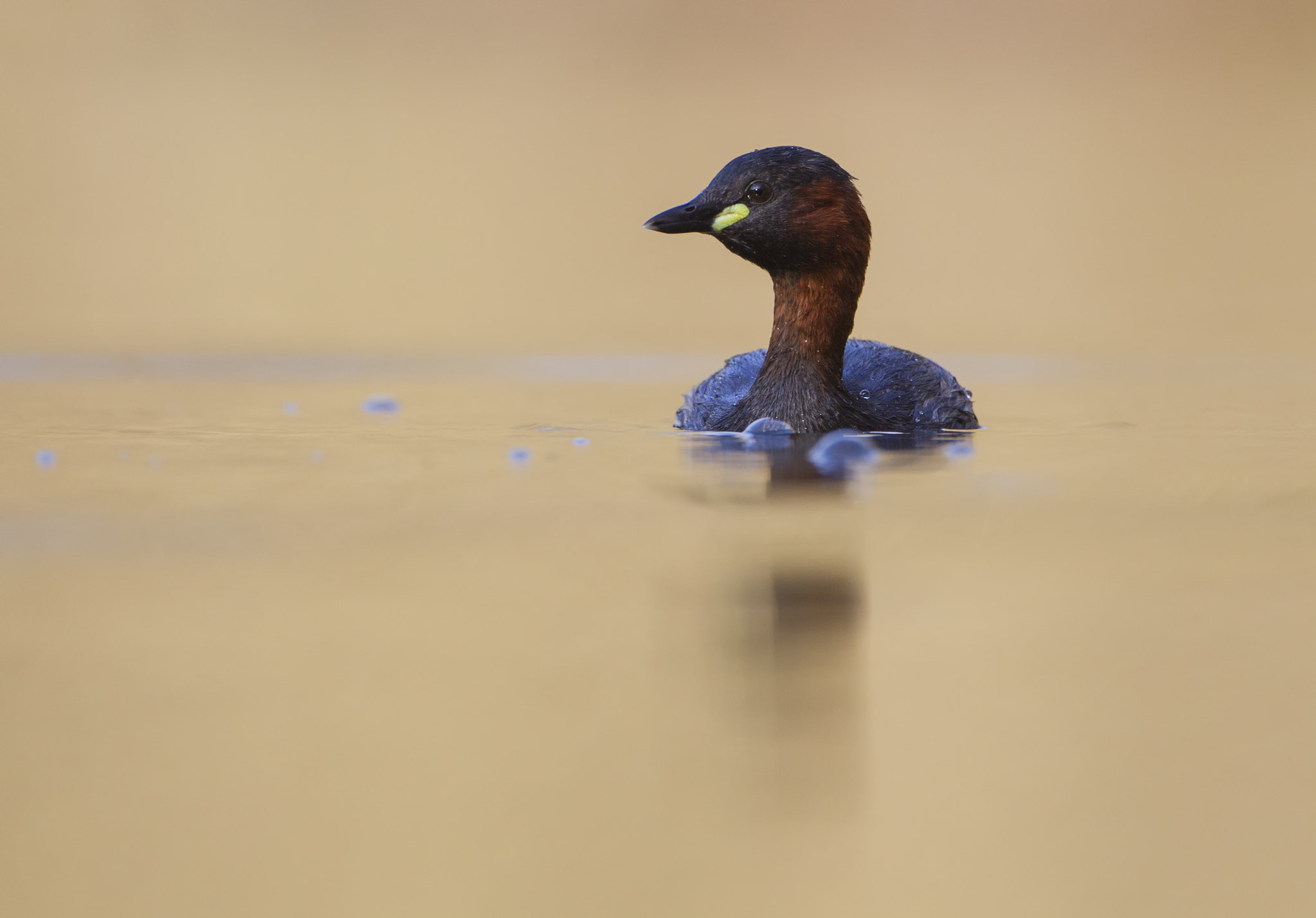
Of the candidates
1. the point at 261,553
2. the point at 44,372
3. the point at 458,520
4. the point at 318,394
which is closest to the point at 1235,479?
the point at 458,520

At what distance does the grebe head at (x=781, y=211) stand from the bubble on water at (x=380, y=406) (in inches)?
80.5

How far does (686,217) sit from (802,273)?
2.03 ft

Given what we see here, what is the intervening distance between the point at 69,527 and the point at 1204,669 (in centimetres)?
308

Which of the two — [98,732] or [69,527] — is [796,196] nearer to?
[69,527]

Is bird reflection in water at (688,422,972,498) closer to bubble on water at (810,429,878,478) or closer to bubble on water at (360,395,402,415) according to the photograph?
bubble on water at (810,429,878,478)

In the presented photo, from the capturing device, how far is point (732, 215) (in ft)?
24.1

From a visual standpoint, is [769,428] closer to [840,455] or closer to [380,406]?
[840,455]

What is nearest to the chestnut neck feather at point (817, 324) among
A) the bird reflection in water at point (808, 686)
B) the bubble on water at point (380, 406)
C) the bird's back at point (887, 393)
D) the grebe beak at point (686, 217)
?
the bird's back at point (887, 393)

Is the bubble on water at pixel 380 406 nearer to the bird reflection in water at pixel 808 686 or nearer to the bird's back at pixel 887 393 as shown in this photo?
the bird's back at pixel 887 393

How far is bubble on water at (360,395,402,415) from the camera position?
862cm

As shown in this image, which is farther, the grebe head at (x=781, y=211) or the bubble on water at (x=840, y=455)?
the grebe head at (x=781, y=211)

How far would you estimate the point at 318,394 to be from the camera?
9758 millimetres

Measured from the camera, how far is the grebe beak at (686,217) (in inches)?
288

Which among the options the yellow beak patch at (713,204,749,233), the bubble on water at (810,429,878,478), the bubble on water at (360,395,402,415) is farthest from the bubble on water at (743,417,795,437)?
the bubble on water at (360,395,402,415)
